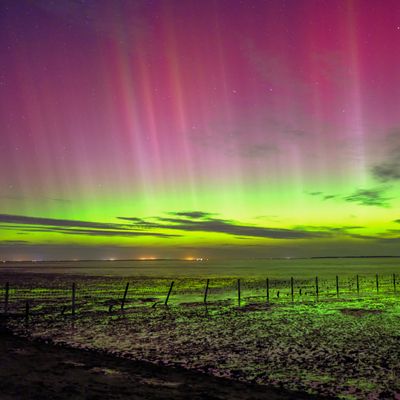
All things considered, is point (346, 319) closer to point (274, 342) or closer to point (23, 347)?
point (274, 342)

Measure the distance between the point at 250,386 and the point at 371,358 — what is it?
6675 mm

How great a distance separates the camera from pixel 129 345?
66.5 ft

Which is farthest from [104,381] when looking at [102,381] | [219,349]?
[219,349]

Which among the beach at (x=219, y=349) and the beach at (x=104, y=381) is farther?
the beach at (x=219, y=349)

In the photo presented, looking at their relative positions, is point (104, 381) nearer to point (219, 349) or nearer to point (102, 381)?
point (102, 381)

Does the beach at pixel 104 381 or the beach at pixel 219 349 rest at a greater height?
the beach at pixel 104 381

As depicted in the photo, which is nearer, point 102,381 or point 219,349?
point 102,381

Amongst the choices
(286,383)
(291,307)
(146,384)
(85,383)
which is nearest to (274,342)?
(286,383)

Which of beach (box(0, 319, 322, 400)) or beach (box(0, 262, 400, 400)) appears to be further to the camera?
beach (box(0, 262, 400, 400))

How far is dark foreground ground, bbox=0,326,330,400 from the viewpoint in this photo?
1203 centimetres

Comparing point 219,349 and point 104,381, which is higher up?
point 104,381

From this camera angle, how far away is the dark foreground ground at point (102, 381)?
39.5 ft

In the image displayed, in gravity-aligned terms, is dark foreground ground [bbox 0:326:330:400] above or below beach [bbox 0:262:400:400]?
above

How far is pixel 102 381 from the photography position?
1345 centimetres
